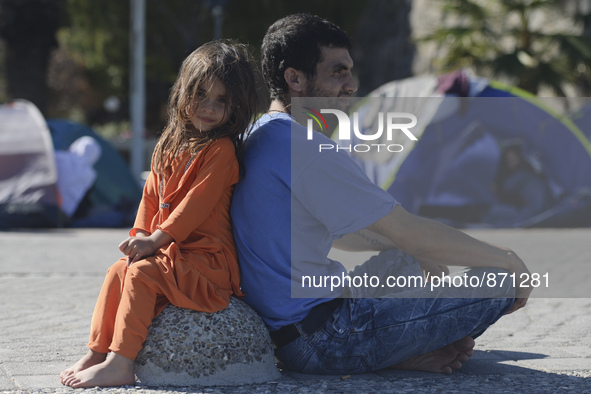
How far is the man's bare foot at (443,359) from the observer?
2.92 m

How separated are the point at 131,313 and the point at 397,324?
0.88m

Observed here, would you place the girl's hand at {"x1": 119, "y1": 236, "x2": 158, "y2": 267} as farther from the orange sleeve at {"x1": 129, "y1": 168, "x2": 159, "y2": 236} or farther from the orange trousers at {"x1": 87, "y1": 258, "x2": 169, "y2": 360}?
the orange sleeve at {"x1": 129, "y1": 168, "x2": 159, "y2": 236}

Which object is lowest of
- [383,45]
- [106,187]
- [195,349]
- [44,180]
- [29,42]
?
[106,187]

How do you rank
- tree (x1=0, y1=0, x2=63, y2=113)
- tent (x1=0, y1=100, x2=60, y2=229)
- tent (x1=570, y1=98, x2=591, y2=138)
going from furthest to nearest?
tree (x1=0, y1=0, x2=63, y2=113) < tent (x1=570, y1=98, x2=591, y2=138) < tent (x1=0, y1=100, x2=60, y2=229)

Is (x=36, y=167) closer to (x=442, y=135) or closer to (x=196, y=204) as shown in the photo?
(x=442, y=135)

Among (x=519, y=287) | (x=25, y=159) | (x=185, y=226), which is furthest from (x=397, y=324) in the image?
(x=25, y=159)

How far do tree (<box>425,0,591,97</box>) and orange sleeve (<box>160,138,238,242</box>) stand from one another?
11.3m

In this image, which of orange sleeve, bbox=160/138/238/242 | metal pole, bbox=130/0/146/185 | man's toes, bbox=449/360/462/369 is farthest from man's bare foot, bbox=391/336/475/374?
metal pole, bbox=130/0/146/185

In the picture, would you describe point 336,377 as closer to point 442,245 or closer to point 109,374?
point 442,245

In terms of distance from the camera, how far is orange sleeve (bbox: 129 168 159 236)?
2.74 meters

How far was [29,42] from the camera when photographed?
567 inches

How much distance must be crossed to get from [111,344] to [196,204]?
1.73ft

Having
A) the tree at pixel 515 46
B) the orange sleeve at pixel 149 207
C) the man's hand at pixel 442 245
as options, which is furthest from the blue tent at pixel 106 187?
the man's hand at pixel 442 245

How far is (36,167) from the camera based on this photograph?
9.63 m
